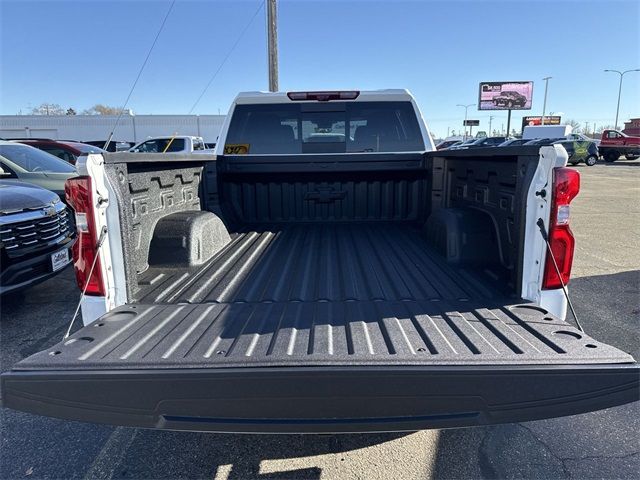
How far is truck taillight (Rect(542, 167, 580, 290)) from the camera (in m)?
2.04

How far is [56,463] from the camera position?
2.36m

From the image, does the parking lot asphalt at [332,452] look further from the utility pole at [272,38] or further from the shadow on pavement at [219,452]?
the utility pole at [272,38]

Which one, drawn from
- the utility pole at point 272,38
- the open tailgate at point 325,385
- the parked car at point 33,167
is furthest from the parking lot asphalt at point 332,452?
the utility pole at point 272,38

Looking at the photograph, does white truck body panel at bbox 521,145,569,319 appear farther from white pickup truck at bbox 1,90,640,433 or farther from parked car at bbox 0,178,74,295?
parked car at bbox 0,178,74,295

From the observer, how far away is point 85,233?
214 cm

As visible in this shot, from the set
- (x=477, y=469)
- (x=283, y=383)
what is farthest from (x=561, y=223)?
(x=283, y=383)

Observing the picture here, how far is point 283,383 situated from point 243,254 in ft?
6.21

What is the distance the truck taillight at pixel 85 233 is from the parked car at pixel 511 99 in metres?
64.9

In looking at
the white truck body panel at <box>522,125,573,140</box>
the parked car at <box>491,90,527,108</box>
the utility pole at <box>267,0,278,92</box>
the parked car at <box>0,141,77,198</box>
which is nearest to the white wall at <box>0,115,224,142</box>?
the white truck body panel at <box>522,125,573,140</box>

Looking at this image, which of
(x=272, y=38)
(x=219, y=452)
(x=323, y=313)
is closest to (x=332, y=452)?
Result: (x=219, y=452)

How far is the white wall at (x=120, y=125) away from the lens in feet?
161

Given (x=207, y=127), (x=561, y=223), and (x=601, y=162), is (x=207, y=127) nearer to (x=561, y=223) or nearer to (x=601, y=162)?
(x=601, y=162)

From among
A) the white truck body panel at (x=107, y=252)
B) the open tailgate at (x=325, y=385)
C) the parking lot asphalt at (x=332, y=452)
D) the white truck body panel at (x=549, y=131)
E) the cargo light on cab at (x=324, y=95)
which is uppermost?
the white truck body panel at (x=549, y=131)

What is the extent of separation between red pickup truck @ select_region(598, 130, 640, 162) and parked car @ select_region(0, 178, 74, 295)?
38.1 m
